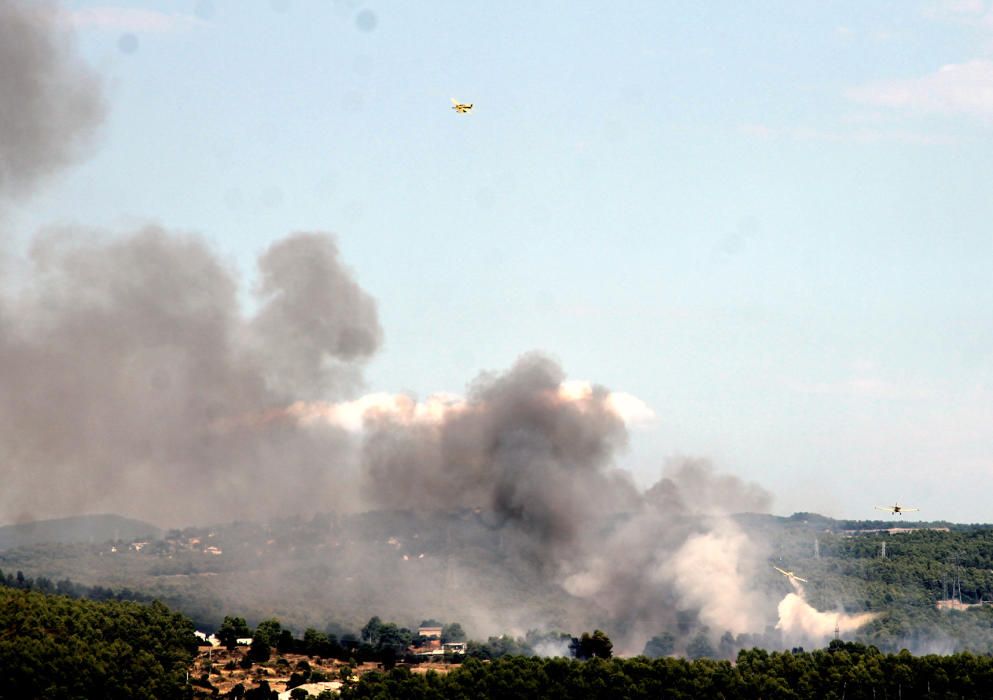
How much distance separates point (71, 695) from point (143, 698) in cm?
879

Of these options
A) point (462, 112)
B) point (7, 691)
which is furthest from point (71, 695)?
point (462, 112)

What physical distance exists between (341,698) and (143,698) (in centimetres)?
2489

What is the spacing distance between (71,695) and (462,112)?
3434 inches

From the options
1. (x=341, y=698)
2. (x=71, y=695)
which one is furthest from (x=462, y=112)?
(x=71, y=695)

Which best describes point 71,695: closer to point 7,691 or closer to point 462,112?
point 7,691

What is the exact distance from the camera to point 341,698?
650ft

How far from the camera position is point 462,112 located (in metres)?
195

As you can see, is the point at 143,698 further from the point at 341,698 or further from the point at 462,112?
the point at 462,112

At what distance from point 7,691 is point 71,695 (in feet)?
26.7

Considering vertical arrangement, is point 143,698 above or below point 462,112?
below

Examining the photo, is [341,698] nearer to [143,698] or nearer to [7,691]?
[143,698]

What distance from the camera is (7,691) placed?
196 m

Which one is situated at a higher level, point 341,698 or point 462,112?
point 462,112

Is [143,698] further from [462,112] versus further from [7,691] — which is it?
[462,112]
